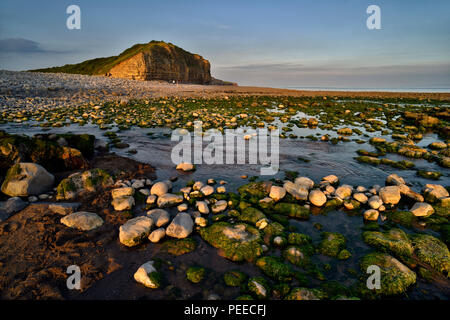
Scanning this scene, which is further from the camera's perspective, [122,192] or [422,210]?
[122,192]

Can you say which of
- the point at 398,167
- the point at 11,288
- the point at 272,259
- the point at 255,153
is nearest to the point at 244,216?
the point at 272,259

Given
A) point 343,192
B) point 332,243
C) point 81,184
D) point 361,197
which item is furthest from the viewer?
point 343,192

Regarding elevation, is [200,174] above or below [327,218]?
above

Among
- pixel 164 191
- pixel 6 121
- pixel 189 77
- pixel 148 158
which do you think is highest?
pixel 189 77

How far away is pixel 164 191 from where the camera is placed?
618 centimetres

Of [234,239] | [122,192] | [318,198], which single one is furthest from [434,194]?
[122,192]

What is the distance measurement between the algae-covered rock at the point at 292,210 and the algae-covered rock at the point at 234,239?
118cm

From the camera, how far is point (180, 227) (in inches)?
183

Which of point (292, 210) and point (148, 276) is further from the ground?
point (292, 210)

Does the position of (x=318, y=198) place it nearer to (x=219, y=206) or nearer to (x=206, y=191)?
(x=219, y=206)

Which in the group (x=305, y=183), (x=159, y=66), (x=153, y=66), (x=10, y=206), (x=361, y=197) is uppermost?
(x=159, y=66)

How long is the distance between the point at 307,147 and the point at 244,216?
25.6 ft

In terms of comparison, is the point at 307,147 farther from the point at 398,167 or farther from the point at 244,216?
the point at 244,216

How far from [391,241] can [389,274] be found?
1.01 metres
